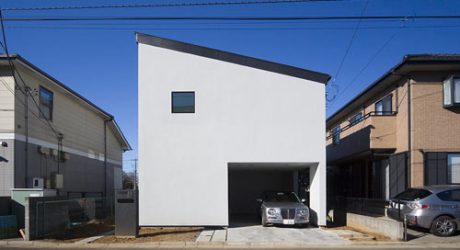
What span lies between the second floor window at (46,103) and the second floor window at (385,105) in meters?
15.0

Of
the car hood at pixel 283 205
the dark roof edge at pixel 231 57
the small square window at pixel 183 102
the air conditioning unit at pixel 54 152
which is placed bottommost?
the car hood at pixel 283 205

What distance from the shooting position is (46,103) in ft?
69.6

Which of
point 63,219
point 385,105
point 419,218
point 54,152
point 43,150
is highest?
point 385,105

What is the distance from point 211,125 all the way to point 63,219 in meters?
6.43

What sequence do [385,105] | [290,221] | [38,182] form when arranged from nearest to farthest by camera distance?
1. [290,221]
2. [38,182]
3. [385,105]

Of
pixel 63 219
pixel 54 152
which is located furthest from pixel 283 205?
pixel 54 152

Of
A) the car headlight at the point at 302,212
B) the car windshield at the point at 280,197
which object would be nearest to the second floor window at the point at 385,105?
the car windshield at the point at 280,197

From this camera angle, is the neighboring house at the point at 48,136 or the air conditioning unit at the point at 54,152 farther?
the air conditioning unit at the point at 54,152

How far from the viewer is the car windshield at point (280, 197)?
18.8 meters

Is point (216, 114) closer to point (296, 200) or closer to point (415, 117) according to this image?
point (296, 200)

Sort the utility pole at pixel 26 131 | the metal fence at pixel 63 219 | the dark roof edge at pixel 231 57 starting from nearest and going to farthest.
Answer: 1. the metal fence at pixel 63 219
2. the dark roof edge at pixel 231 57
3. the utility pole at pixel 26 131

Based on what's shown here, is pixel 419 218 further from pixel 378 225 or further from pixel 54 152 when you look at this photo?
pixel 54 152

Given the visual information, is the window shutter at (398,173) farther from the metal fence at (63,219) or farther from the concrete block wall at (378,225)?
the metal fence at (63,219)

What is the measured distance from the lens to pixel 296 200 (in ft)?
61.5
